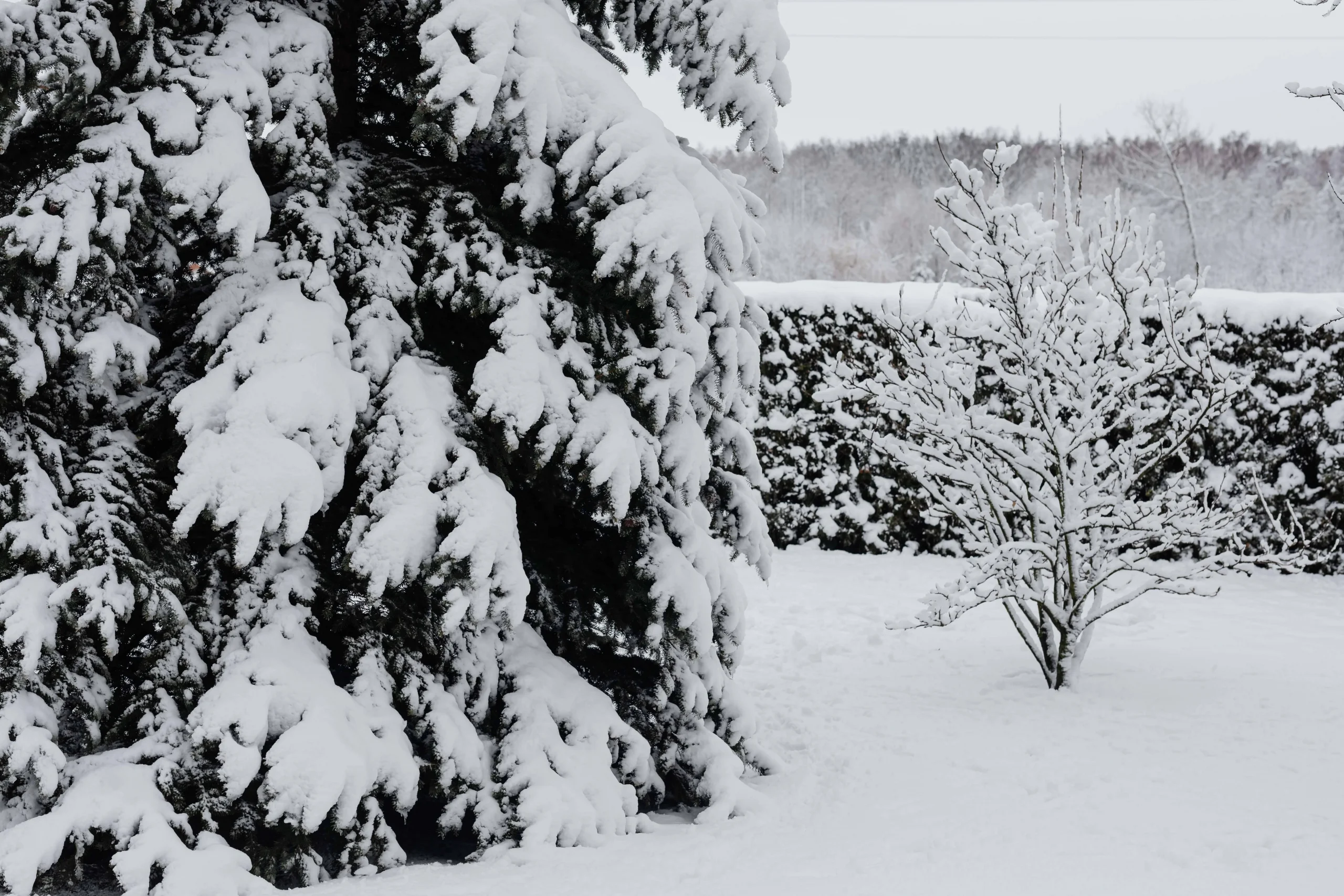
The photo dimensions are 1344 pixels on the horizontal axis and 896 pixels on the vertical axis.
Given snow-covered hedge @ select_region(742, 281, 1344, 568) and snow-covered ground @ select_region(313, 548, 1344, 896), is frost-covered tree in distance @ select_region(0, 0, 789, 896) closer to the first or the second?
snow-covered ground @ select_region(313, 548, 1344, 896)

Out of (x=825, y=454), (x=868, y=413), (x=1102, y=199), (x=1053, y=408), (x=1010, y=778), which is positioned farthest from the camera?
(x=1102, y=199)

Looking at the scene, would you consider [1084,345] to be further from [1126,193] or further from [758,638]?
[1126,193]

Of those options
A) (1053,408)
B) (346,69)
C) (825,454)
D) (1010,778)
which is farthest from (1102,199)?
(346,69)

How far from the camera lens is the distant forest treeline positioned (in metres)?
36.6

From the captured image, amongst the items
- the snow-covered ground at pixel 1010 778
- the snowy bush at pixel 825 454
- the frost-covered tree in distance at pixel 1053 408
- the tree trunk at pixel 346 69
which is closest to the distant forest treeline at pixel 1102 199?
the snowy bush at pixel 825 454

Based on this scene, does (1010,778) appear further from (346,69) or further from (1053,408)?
(346,69)

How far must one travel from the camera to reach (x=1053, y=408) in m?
4.53

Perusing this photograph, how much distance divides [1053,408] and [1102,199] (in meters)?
32.1

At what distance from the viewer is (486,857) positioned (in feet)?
9.71

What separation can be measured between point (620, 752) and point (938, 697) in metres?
1.90

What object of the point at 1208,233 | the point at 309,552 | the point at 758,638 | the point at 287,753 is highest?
the point at 1208,233

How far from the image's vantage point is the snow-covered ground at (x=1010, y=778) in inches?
112

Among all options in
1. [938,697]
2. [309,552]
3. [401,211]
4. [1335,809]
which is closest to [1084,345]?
[938,697]

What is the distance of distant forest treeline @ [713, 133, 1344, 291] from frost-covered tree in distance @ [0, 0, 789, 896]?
25797 mm
